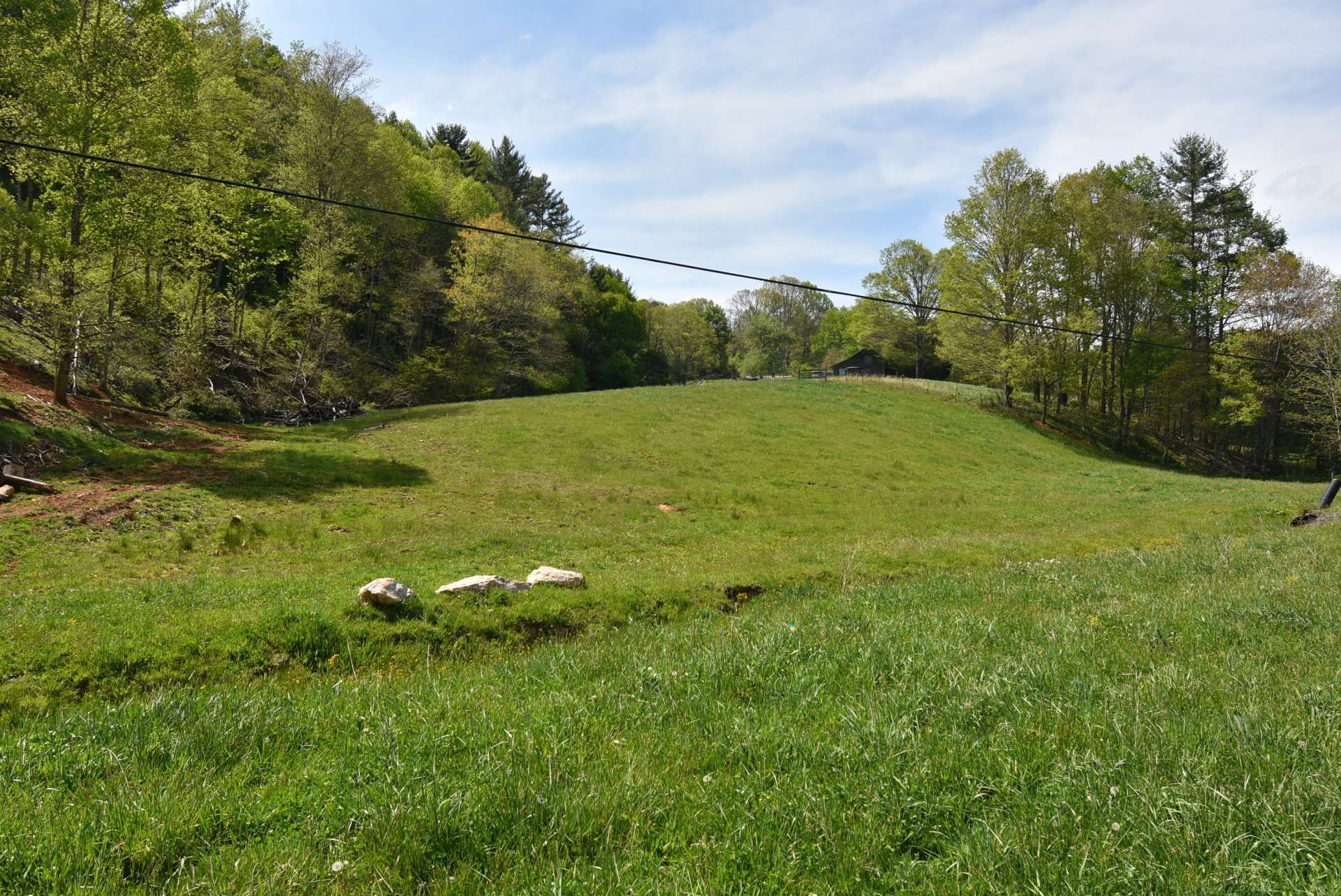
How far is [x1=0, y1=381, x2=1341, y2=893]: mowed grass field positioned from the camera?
2973mm

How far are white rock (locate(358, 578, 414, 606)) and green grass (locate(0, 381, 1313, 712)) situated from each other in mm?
292

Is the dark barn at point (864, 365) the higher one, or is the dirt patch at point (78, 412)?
the dark barn at point (864, 365)

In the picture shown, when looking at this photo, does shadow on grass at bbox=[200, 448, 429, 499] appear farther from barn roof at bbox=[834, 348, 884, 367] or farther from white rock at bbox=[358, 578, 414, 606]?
barn roof at bbox=[834, 348, 884, 367]

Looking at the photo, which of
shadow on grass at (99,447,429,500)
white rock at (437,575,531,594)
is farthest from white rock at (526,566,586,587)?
shadow on grass at (99,447,429,500)

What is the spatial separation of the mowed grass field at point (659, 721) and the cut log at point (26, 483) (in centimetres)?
103

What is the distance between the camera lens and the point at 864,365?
79.5 meters

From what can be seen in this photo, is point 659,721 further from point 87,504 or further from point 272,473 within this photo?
point 272,473

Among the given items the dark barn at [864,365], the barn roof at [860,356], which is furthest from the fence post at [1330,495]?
the barn roof at [860,356]

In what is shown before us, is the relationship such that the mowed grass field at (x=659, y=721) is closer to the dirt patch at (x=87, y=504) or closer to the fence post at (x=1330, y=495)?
the dirt patch at (x=87, y=504)

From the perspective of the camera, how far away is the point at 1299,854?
2713 mm

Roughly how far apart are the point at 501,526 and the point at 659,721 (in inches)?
512

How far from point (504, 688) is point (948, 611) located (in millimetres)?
Answer: 5164

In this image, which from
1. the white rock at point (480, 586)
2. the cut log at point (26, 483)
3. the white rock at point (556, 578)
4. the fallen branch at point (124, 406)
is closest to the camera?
the white rock at point (480, 586)

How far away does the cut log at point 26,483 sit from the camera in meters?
13.7
